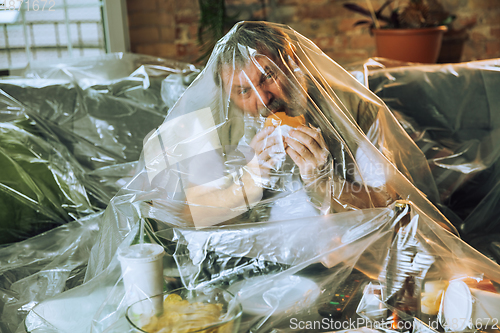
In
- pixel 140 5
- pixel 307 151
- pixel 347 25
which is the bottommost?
pixel 307 151

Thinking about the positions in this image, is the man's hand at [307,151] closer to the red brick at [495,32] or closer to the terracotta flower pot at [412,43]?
the terracotta flower pot at [412,43]

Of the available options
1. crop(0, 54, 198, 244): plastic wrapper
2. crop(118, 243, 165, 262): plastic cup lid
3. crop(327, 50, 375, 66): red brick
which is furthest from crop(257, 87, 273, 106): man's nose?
crop(327, 50, 375, 66): red brick

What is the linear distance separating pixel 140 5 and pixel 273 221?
1.81 m

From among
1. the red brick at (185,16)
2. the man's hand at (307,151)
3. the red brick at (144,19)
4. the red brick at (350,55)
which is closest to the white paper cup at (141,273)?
the man's hand at (307,151)

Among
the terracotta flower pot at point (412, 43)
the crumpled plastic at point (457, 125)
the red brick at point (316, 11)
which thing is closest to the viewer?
the crumpled plastic at point (457, 125)

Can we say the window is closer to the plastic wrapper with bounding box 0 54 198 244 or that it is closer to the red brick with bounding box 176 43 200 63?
the red brick with bounding box 176 43 200 63

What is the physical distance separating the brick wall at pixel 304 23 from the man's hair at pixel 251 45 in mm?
1588

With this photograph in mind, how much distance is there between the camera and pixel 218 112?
0.63 meters

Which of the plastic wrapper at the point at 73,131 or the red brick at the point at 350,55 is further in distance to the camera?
the red brick at the point at 350,55

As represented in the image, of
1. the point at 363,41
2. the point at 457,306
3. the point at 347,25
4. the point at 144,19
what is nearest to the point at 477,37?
the point at 363,41

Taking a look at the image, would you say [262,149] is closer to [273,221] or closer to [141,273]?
[273,221]

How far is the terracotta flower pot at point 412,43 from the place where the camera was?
78.0 inches

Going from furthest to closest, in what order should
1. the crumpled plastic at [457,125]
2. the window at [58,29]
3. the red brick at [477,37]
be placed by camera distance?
the red brick at [477,37] → the window at [58,29] → the crumpled plastic at [457,125]

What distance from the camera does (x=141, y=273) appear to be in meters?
0.48
